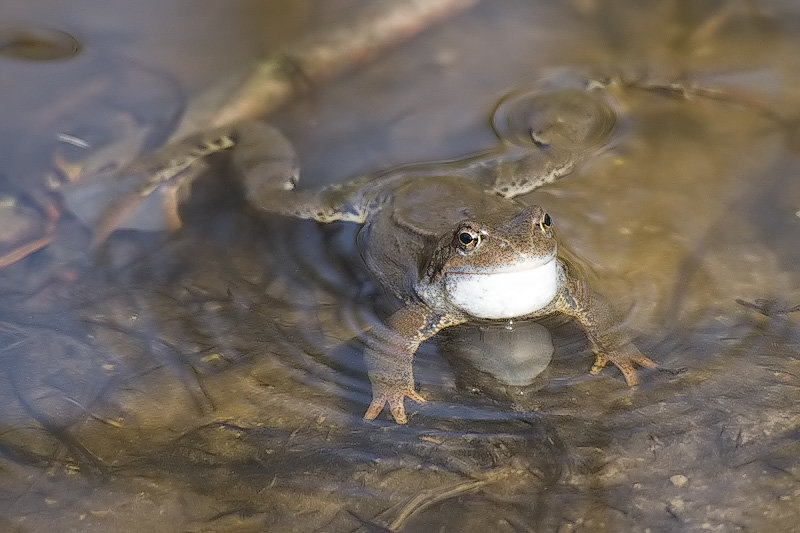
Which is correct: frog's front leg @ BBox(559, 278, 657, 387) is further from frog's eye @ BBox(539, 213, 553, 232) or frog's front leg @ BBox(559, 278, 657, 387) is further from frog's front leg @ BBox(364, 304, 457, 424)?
frog's front leg @ BBox(364, 304, 457, 424)

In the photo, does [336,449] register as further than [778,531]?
Yes

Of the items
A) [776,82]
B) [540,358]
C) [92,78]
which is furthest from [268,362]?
[776,82]

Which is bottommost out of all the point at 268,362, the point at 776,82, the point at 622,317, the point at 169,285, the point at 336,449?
the point at 336,449

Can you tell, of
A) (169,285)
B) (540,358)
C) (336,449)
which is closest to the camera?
(336,449)

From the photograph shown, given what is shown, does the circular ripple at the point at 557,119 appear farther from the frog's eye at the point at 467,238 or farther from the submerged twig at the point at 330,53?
the frog's eye at the point at 467,238

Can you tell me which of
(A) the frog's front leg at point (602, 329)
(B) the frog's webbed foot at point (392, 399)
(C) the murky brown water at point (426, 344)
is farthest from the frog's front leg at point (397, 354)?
(A) the frog's front leg at point (602, 329)

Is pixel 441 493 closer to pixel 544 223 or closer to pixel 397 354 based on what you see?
pixel 397 354

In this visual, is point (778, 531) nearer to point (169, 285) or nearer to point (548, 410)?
point (548, 410)
